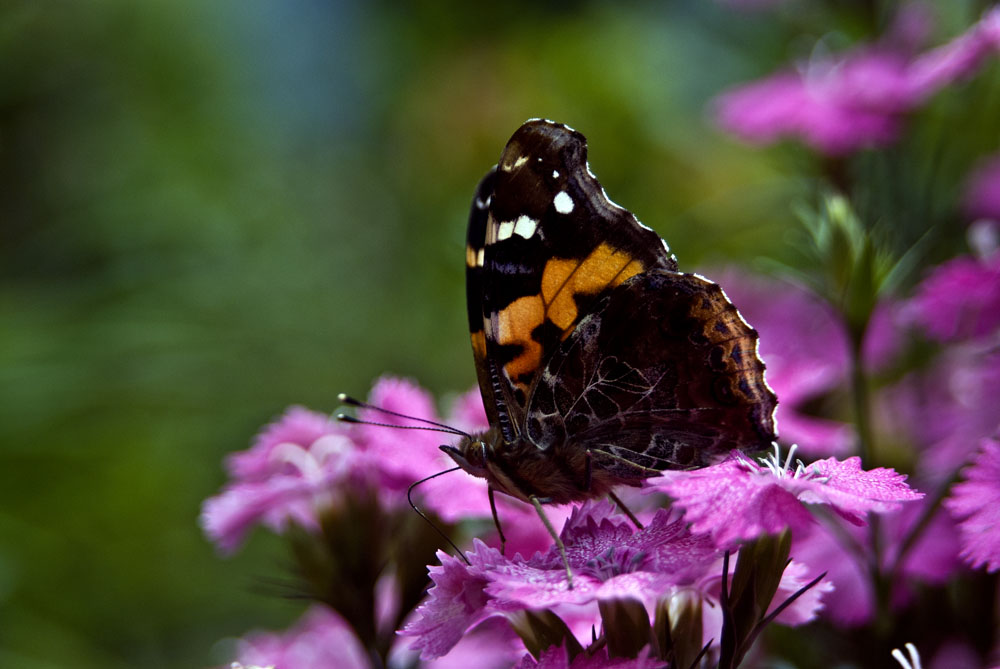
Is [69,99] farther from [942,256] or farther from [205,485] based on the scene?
[942,256]

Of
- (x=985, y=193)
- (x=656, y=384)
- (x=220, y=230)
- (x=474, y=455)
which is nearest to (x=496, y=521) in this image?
(x=474, y=455)

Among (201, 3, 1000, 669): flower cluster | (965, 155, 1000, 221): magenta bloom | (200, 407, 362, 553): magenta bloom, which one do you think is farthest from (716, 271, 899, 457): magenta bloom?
(200, 407, 362, 553): magenta bloom

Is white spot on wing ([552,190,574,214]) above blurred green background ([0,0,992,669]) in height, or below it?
below

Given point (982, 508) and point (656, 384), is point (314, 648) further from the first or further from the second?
point (982, 508)

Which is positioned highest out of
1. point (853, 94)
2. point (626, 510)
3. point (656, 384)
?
point (853, 94)

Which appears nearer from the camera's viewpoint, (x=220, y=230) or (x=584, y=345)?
(x=584, y=345)

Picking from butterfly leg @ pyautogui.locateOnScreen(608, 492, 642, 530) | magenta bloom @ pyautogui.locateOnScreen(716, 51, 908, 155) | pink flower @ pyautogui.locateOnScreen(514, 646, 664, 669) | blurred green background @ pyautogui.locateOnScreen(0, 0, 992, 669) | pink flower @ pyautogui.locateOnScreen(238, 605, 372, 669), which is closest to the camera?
pink flower @ pyautogui.locateOnScreen(514, 646, 664, 669)

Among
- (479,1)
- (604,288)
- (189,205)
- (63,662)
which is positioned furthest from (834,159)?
(479,1)

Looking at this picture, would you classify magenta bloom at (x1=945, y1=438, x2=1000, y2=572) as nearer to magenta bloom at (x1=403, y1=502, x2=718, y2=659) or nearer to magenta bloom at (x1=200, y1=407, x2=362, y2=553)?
magenta bloom at (x1=403, y1=502, x2=718, y2=659)

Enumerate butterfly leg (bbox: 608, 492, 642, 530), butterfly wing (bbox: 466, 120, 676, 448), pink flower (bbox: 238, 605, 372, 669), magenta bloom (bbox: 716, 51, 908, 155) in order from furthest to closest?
magenta bloom (bbox: 716, 51, 908, 155) < pink flower (bbox: 238, 605, 372, 669) < butterfly wing (bbox: 466, 120, 676, 448) < butterfly leg (bbox: 608, 492, 642, 530)
